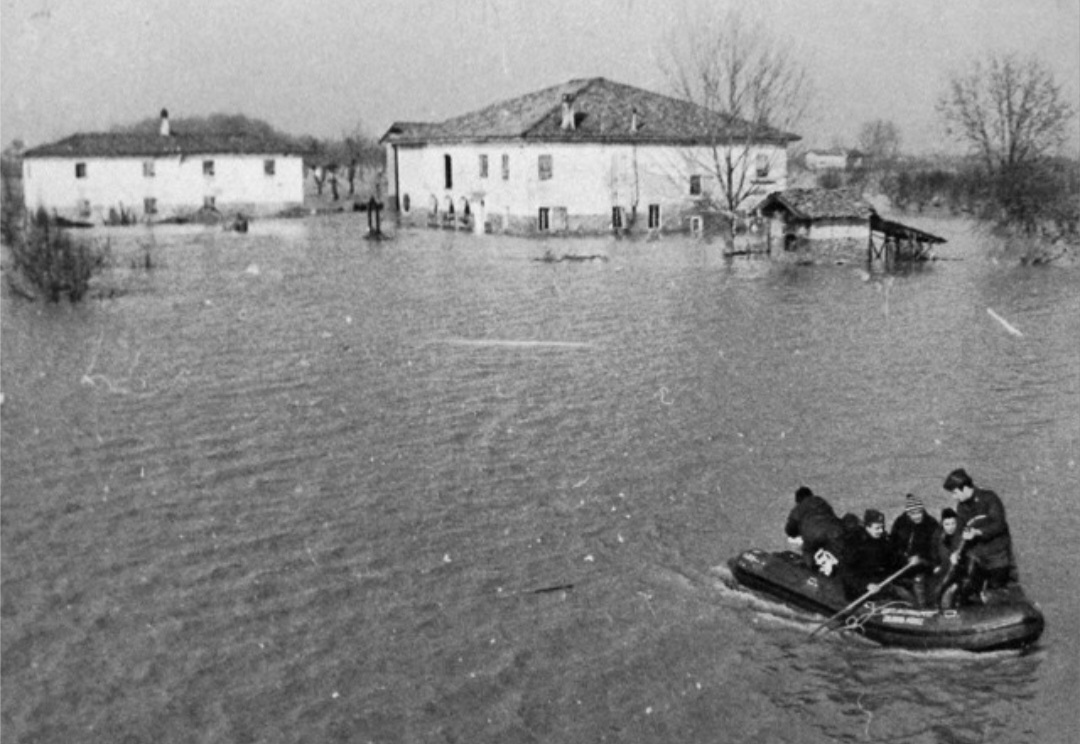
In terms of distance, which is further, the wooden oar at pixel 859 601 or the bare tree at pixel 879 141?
the bare tree at pixel 879 141

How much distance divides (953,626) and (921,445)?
686cm

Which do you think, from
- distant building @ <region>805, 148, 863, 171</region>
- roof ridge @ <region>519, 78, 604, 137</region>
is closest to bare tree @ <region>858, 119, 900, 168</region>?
distant building @ <region>805, 148, 863, 171</region>

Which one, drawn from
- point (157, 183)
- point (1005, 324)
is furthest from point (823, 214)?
point (157, 183)

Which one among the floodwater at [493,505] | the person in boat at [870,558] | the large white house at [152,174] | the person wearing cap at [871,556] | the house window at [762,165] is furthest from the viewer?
the large white house at [152,174]

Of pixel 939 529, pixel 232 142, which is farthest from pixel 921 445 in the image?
pixel 232 142

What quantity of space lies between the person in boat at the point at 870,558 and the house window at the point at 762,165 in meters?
40.7

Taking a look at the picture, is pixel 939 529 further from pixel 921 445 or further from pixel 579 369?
pixel 579 369

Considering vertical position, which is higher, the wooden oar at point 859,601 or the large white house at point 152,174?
the large white house at point 152,174

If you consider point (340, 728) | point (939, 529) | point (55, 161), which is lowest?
point (340, 728)

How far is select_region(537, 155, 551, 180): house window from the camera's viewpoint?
4838 centimetres

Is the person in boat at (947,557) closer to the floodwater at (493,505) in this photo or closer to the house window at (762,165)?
the floodwater at (493,505)

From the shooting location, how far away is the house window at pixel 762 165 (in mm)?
50744

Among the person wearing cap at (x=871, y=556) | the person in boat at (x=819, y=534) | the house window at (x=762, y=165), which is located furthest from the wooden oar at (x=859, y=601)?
the house window at (x=762, y=165)

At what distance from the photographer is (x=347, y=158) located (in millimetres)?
94750
